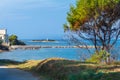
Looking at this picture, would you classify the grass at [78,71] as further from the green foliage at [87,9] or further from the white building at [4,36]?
the white building at [4,36]

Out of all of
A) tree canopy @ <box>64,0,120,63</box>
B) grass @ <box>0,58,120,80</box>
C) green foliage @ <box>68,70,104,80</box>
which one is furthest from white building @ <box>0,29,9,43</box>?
green foliage @ <box>68,70,104,80</box>

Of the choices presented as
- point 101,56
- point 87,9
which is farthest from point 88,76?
point 87,9

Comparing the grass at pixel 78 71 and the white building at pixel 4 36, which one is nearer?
the grass at pixel 78 71

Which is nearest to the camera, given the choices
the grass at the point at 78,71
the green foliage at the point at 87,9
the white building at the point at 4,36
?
the grass at the point at 78,71

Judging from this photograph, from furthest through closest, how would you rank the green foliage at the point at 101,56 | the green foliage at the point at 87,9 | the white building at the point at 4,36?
the white building at the point at 4,36
the green foliage at the point at 87,9
the green foliage at the point at 101,56

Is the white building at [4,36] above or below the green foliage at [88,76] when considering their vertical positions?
above

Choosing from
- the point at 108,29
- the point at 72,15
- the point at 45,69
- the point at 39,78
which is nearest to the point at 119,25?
the point at 108,29

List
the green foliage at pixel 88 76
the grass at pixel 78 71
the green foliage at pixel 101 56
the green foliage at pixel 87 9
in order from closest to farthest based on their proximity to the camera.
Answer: the green foliage at pixel 88 76 < the grass at pixel 78 71 < the green foliage at pixel 101 56 < the green foliage at pixel 87 9

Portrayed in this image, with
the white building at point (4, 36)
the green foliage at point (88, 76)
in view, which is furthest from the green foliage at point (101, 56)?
the white building at point (4, 36)

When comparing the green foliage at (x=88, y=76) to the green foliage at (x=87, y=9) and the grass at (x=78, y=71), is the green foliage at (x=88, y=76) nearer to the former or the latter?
the grass at (x=78, y=71)

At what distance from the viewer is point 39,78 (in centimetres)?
2241

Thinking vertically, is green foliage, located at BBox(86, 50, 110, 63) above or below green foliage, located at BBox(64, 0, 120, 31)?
below

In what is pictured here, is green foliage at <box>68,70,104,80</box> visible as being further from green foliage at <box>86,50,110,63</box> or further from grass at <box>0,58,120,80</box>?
green foliage at <box>86,50,110,63</box>

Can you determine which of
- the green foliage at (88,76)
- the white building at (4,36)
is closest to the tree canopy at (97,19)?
the green foliage at (88,76)
